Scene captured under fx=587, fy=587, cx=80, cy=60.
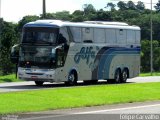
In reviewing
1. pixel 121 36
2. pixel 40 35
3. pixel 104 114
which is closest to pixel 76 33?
pixel 40 35

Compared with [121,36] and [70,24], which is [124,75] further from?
[70,24]

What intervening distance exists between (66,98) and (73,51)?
11.9m

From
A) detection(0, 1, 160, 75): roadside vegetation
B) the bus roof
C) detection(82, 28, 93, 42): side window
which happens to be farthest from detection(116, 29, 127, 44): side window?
detection(0, 1, 160, 75): roadside vegetation

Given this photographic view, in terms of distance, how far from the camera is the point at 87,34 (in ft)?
115

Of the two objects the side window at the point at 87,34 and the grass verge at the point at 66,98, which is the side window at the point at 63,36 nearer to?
the side window at the point at 87,34

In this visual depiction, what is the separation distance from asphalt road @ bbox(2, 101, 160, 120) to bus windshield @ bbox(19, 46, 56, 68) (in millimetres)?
11492

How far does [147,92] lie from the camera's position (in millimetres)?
27109

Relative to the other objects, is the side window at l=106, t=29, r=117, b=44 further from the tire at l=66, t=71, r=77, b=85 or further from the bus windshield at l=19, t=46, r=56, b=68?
the bus windshield at l=19, t=46, r=56, b=68

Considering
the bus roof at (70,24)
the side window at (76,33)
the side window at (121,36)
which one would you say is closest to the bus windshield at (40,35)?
the bus roof at (70,24)

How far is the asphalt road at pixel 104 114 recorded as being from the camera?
16.9 m

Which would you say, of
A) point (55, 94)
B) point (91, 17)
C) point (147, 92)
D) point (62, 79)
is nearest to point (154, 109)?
point (55, 94)

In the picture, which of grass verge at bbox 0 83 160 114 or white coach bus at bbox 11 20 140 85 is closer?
grass verge at bbox 0 83 160 114

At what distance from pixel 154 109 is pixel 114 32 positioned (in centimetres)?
1813

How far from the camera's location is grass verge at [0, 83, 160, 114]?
19.3 metres
